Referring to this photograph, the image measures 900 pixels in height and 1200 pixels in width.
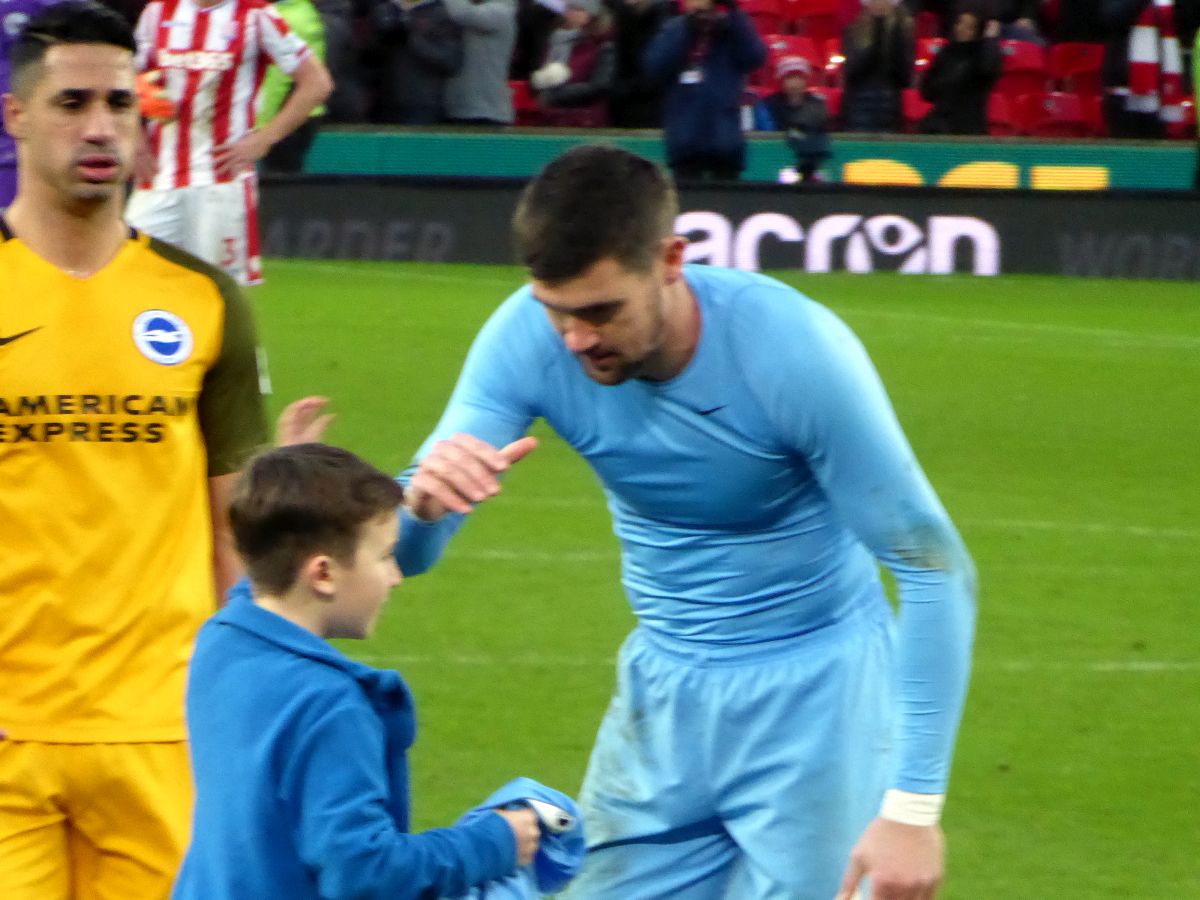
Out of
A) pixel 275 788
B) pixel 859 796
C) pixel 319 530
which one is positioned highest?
pixel 319 530

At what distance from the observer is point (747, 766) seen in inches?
165

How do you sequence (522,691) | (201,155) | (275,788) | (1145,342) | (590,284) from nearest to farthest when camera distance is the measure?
(275,788) < (590,284) < (522,691) < (201,155) < (1145,342)

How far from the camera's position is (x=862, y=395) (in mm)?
3789

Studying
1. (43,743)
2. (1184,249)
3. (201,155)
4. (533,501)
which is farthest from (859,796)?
(1184,249)

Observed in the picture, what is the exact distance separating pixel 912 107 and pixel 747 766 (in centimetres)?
1901

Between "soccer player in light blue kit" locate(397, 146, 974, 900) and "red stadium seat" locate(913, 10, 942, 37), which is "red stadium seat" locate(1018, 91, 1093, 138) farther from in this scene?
"soccer player in light blue kit" locate(397, 146, 974, 900)

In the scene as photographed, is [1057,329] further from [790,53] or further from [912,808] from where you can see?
[912,808]

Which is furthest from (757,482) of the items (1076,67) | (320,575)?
(1076,67)

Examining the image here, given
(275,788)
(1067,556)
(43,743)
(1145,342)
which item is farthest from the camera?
(1145,342)

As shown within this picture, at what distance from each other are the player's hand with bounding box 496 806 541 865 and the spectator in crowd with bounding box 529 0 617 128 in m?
18.5

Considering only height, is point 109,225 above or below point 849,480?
above

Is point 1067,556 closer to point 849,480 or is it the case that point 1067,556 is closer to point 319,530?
point 849,480

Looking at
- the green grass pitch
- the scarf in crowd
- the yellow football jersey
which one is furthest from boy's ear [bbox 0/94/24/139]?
the scarf in crowd

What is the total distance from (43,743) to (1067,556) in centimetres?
705
